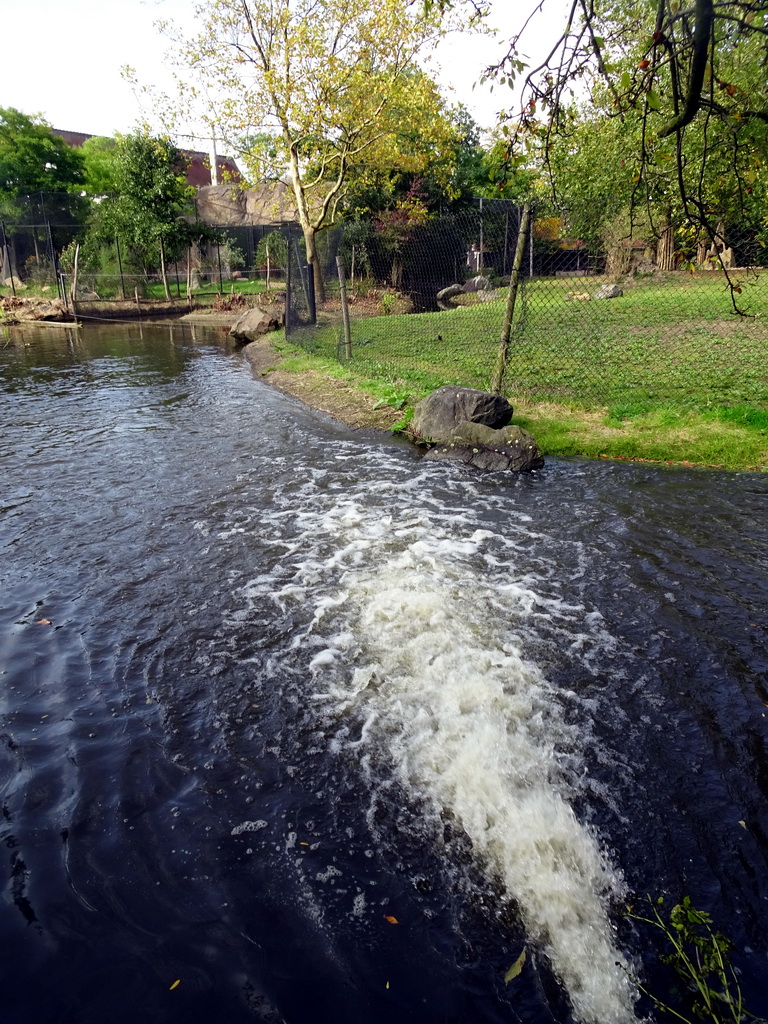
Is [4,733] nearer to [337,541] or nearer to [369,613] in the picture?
[369,613]

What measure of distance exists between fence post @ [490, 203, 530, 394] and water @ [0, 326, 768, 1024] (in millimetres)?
2642

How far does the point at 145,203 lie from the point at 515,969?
1160 inches

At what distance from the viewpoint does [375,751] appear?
3027mm

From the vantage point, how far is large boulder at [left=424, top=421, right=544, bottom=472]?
691 centimetres

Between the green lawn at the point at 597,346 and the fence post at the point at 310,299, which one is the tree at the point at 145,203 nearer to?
the fence post at the point at 310,299

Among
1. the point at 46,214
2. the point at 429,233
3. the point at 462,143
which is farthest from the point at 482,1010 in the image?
the point at 462,143

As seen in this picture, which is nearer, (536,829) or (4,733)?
(536,829)

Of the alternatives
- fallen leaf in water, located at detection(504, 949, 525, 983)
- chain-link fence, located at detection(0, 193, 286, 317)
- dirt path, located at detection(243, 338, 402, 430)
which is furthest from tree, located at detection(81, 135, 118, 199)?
fallen leaf in water, located at detection(504, 949, 525, 983)

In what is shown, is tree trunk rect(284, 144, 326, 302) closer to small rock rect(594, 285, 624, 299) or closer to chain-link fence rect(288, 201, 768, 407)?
chain-link fence rect(288, 201, 768, 407)

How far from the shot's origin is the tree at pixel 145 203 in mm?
25938

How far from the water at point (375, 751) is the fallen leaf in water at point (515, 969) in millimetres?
25

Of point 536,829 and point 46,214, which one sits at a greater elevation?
point 46,214

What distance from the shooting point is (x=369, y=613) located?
13.7 feet

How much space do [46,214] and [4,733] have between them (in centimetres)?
2966
